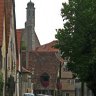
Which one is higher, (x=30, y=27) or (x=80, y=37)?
(x=30, y=27)

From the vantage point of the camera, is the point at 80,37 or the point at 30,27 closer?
the point at 80,37

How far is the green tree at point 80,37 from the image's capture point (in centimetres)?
5647

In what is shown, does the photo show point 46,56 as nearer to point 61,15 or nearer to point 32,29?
point 32,29

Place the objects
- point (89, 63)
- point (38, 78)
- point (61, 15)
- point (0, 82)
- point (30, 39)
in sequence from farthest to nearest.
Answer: point (30, 39) < point (38, 78) < point (61, 15) < point (89, 63) < point (0, 82)

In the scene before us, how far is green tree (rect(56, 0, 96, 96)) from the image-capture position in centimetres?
5647

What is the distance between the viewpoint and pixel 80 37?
5741 centimetres

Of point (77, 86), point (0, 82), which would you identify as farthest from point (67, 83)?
point (0, 82)

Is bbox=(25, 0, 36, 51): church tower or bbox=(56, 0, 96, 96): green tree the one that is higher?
bbox=(25, 0, 36, 51): church tower

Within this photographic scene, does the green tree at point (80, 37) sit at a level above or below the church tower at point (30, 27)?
below

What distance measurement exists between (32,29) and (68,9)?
8847cm

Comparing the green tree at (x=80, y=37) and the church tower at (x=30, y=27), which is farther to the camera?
the church tower at (x=30, y=27)

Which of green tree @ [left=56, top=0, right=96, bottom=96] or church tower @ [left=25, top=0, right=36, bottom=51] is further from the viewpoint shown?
church tower @ [left=25, top=0, right=36, bottom=51]

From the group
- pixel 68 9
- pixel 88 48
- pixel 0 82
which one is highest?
pixel 68 9

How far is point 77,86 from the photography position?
98750 mm
